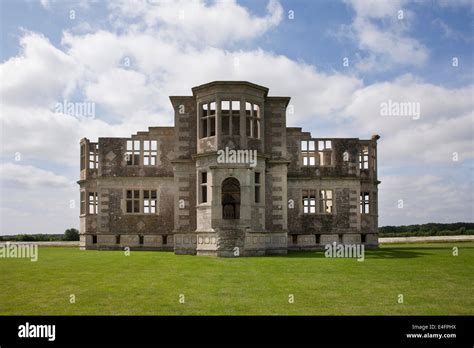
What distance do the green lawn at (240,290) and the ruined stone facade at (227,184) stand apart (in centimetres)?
920

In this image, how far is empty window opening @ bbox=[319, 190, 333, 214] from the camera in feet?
118

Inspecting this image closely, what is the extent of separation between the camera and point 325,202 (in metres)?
36.8

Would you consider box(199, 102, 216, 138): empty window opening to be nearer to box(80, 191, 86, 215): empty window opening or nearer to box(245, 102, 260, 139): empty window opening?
box(245, 102, 260, 139): empty window opening

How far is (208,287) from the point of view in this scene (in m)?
13.5

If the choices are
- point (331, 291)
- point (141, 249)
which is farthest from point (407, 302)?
point (141, 249)

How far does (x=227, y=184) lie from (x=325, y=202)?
30.8ft

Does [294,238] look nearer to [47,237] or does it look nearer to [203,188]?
[203,188]

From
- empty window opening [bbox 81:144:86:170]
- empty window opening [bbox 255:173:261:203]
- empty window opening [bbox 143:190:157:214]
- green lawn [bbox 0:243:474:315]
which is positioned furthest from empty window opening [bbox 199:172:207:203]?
empty window opening [bbox 81:144:86:170]

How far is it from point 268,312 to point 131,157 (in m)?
28.9

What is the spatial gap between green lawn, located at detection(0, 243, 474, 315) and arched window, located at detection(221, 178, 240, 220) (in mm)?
13708

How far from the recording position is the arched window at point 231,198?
3288 centimetres

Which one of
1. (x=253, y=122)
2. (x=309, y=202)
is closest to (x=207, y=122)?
(x=253, y=122)
